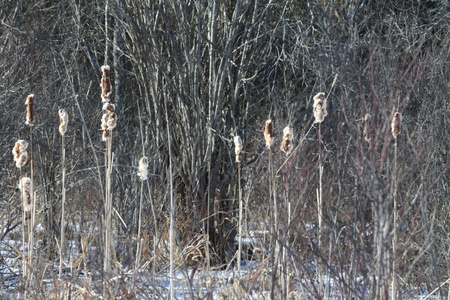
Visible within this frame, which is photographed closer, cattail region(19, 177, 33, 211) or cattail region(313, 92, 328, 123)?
cattail region(313, 92, 328, 123)

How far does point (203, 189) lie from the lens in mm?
5332

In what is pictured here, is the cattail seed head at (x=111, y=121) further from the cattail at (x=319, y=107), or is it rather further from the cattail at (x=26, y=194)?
the cattail at (x=319, y=107)

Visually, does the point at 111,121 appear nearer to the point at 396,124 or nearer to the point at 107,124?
the point at 107,124

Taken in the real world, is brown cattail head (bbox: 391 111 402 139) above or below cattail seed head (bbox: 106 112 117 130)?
below

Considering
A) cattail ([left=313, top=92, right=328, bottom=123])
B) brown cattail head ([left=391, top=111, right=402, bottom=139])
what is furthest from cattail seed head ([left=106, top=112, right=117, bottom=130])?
brown cattail head ([left=391, top=111, right=402, bottom=139])

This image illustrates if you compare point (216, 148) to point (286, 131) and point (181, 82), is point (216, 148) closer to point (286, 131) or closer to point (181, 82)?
point (181, 82)

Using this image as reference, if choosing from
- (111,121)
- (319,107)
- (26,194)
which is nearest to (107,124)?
(111,121)

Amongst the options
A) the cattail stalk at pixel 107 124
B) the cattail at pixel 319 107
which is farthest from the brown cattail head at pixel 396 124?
the cattail stalk at pixel 107 124

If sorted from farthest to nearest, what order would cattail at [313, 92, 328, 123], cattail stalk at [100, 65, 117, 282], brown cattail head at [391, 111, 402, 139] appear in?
cattail stalk at [100, 65, 117, 282], cattail at [313, 92, 328, 123], brown cattail head at [391, 111, 402, 139]

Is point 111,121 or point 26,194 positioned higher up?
point 111,121

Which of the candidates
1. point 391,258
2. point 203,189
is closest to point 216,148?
point 203,189

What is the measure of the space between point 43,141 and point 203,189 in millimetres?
1609


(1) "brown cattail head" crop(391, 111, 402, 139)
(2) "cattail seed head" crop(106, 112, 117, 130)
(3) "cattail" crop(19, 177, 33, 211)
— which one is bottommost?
(3) "cattail" crop(19, 177, 33, 211)

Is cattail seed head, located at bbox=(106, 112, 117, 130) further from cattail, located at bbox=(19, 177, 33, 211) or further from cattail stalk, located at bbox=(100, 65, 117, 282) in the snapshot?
cattail, located at bbox=(19, 177, 33, 211)
